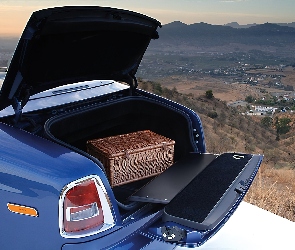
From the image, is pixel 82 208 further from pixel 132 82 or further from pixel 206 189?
pixel 132 82

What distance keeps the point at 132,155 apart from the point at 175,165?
0.30 m

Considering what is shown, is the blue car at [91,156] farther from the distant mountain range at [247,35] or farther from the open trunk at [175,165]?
the distant mountain range at [247,35]

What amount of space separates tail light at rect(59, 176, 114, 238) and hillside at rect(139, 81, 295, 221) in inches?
117

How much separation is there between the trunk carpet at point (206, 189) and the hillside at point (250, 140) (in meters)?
1.98

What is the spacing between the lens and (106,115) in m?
3.51

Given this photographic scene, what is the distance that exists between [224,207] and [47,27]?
1342 millimetres

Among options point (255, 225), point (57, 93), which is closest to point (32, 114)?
point (57, 93)

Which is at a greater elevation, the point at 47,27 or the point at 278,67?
the point at 47,27

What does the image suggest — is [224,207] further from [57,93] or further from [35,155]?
[57,93]

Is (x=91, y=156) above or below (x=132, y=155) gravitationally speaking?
above

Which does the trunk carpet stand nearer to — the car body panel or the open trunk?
the open trunk

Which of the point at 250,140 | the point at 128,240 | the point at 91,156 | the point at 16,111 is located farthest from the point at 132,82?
the point at 250,140

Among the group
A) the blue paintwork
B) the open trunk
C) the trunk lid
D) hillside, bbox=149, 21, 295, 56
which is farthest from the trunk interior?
hillside, bbox=149, 21, 295, 56

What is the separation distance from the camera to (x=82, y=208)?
2232mm
